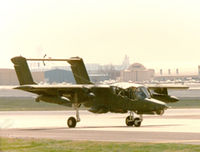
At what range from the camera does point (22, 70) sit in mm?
48000

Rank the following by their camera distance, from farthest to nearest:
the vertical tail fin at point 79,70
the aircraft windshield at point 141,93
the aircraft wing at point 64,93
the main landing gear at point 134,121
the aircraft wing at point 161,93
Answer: the vertical tail fin at point 79,70 < the aircraft wing at point 161,93 < the main landing gear at point 134,121 < the aircraft windshield at point 141,93 < the aircraft wing at point 64,93

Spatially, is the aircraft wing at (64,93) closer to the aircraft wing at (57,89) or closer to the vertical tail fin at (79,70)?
the aircraft wing at (57,89)

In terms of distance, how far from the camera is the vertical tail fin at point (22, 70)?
47.8m

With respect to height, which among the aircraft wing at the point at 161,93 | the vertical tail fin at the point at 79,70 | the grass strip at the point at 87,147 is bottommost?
the grass strip at the point at 87,147

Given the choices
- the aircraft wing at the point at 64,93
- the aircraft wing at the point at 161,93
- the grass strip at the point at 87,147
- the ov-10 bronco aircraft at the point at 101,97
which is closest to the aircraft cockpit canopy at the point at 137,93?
the ov-10 bronco aircraft at the point at 101,97

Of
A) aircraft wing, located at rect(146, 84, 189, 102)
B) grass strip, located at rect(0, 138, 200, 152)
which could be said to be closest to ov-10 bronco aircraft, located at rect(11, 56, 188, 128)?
aircraft wing, located at rect(146, 84, 189, 102)

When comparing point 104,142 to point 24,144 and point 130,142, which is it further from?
point 24,144

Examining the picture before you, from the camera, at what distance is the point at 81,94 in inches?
1818

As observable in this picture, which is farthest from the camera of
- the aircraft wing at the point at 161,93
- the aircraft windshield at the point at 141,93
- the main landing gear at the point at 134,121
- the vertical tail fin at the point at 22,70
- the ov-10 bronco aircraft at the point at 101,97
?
the aircraft wing at the point at 161,93

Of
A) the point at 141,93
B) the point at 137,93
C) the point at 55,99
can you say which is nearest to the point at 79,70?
the point at 55,99

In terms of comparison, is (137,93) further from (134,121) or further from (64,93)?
(64,93)

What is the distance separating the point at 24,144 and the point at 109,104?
49.9 ft

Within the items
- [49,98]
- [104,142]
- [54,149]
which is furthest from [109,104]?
[54,149]

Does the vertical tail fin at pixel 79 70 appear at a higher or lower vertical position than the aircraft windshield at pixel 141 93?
higher
